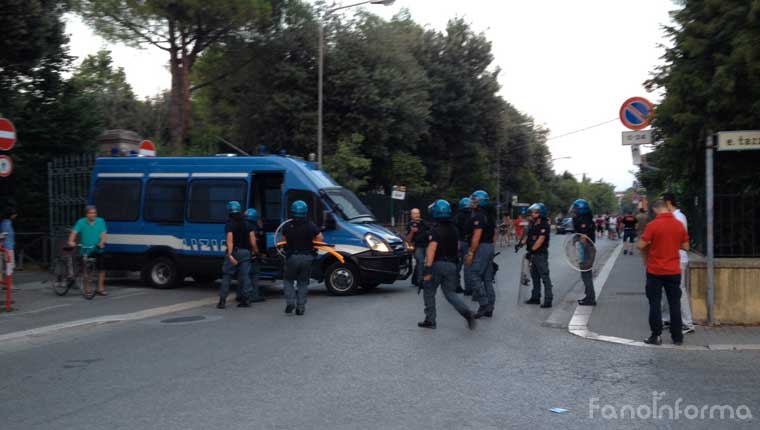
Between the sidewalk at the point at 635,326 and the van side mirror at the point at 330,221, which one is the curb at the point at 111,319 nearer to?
the van side mirror at the point at 330,221

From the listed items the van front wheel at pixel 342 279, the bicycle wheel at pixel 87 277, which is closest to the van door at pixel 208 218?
the bicycle wheel at pixel 87 277

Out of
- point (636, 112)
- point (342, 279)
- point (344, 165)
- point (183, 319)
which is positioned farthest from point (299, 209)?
point (344, 165)

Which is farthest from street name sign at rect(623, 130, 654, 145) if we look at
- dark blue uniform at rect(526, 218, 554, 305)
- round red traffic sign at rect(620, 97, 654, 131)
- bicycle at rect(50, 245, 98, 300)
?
bicycle at rect(50, 245, 98, 300)

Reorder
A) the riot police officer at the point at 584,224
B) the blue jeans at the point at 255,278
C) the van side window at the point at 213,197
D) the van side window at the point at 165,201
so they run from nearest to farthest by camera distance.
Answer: the riot police officer at the point at 584,224, the blue jeans at the point at 255,278, the van side window at the point at 213,197, the van side window at the point at 165,201

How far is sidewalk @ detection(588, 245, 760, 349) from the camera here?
886cm

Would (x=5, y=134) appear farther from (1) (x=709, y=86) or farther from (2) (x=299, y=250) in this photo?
(1) (x=709, y=86)

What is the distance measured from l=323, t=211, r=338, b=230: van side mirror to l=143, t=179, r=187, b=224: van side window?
10.3 feet

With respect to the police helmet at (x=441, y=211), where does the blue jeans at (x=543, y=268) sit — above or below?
below

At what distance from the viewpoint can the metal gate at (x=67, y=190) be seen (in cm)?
1767

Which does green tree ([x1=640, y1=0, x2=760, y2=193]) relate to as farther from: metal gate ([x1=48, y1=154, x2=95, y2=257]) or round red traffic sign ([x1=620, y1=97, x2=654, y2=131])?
metal gate ([x1=48, y1=154, x2=95, y2=257])

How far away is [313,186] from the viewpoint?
47.1ft

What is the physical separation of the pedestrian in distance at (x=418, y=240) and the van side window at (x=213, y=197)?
135 inches

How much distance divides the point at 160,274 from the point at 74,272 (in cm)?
186

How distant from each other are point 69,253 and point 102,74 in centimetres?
4372
